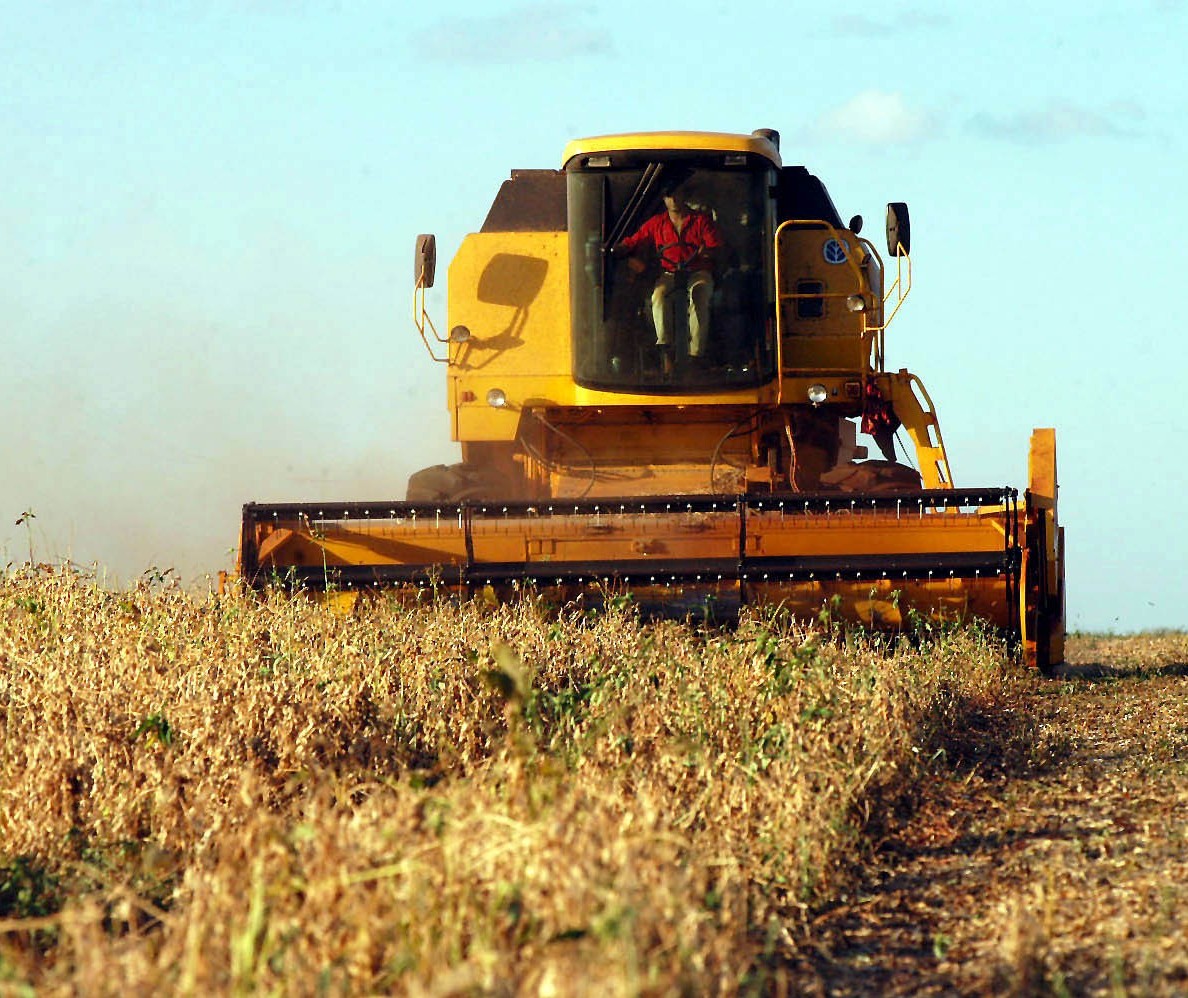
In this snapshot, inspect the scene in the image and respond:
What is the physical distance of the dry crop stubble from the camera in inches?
122

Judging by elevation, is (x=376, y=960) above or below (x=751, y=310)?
below

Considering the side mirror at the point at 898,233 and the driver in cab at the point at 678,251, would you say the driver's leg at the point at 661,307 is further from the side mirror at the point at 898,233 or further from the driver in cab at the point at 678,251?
the side mirror at the point at 898,233

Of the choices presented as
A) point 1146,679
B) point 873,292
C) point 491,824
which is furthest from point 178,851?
point 873,292

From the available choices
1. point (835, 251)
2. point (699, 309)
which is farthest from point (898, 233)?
point (699, 309)

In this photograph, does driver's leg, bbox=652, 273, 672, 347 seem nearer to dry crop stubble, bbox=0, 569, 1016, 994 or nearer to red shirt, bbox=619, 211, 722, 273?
red shirt, bbox=619, 211, 722, 273

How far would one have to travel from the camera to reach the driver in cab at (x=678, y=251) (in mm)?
10695

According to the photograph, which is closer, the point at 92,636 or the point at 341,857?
the point at 341,857

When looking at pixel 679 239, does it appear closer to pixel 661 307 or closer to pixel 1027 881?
pixel 661 307

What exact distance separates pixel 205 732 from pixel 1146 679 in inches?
242

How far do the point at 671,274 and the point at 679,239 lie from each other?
0.72ft

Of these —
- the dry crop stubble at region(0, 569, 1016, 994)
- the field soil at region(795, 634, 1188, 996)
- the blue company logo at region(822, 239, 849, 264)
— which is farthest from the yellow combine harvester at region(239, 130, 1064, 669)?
the field soil at region(795, 634, 1188, 996)

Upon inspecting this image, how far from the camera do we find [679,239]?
10805 mm

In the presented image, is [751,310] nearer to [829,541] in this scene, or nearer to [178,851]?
[829,541]

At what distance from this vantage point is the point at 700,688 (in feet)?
19.0
